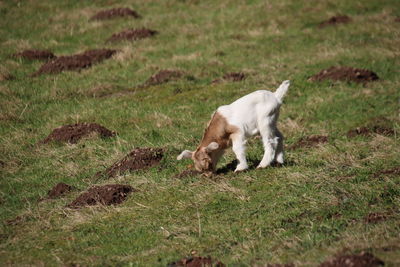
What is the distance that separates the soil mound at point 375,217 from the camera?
7804 mm

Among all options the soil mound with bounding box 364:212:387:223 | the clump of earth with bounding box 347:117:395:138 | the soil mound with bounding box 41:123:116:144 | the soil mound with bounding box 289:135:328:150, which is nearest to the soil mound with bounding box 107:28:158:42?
the soil mound with bounding box 41:123:116:144

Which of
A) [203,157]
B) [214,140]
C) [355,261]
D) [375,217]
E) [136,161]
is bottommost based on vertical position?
[136,161]

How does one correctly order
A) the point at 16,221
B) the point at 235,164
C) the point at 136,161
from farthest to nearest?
the point at 136,161, the point at 235,164, the point at 16,221

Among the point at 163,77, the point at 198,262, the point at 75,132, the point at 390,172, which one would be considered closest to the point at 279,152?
the point at 390,172

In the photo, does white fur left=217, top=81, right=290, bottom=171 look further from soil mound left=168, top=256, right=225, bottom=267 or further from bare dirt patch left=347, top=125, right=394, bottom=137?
soil mound left=168, top=256, right=225, bottom=267

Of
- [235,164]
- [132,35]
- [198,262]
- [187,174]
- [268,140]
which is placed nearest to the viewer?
[198,262]

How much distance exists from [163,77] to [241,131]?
8.77 meters

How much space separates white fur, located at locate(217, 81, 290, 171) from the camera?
10.5 m

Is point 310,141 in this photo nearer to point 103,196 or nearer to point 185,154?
point 185,154

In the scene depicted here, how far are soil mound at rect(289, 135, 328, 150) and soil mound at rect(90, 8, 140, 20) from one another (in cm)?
1570

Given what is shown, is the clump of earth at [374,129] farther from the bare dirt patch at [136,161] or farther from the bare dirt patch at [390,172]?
the bare dirt patch at [136,161]

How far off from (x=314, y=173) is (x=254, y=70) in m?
9.66

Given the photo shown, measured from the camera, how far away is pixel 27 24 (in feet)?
84.3

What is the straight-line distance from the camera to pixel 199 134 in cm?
1372
